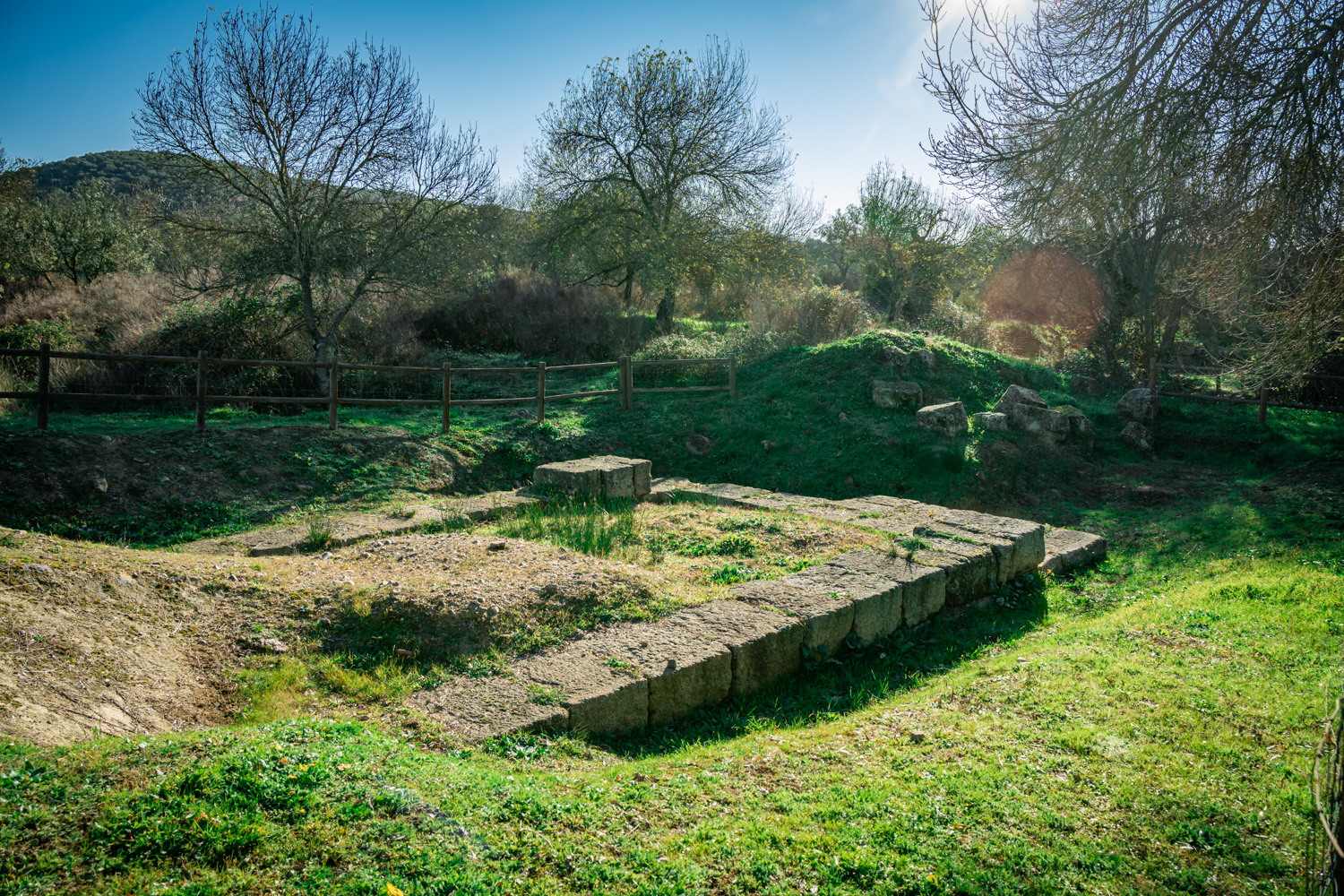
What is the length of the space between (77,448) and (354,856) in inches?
338

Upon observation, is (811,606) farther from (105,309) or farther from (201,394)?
(105,309)

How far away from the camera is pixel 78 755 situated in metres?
2.83

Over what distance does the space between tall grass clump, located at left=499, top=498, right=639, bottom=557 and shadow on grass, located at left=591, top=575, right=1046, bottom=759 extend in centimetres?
251

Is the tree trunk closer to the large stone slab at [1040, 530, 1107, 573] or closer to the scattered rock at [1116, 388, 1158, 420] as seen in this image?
the scattered rock at [1116, 388, 1158, 420]

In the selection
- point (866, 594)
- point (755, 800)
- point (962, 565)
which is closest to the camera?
point (755, 800)

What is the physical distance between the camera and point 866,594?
5977 millimetres

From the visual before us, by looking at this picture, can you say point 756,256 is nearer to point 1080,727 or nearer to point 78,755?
point 1080,727

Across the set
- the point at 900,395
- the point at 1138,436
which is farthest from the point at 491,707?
the point at 1138,436

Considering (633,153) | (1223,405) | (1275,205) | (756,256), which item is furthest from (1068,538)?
(633,153)

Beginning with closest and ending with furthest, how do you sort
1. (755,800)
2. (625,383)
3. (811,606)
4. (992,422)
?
(755,800) → (811,606) → (992,422) → (625,383)

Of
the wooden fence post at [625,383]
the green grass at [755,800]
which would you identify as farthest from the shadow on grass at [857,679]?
the wooden fence post at [625,383]

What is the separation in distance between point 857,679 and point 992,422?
7.98 metres

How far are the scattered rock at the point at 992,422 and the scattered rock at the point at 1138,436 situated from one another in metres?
2.52

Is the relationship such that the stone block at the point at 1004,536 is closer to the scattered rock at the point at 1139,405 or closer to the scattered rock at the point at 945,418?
the scattered rock at the point at 945,418
